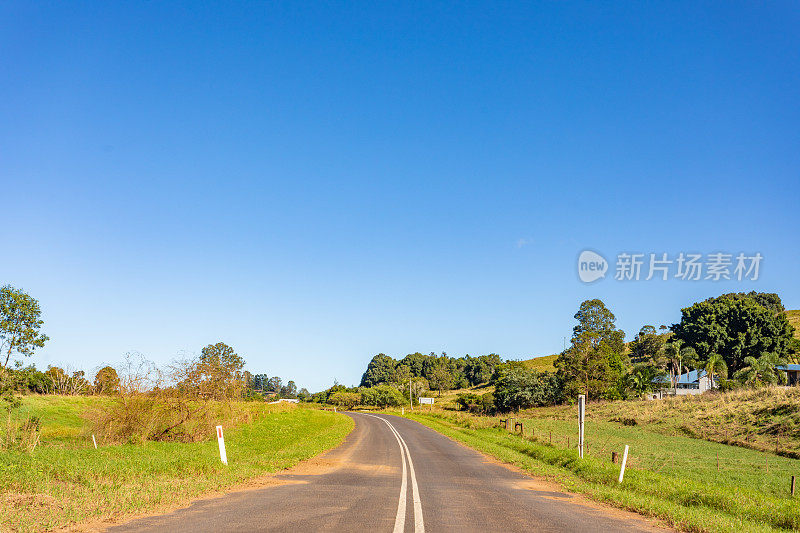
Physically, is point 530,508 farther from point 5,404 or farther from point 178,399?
point 5,404

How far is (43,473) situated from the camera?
12.4 metres

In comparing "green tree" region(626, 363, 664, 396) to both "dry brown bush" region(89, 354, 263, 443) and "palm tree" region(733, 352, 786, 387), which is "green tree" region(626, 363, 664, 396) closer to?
"palm tree" region(733, 352, 786, 387)

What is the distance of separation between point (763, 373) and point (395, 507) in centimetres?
8054

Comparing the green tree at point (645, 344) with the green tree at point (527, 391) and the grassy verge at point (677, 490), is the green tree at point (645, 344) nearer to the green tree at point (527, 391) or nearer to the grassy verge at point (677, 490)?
the green tree at point (527, 391)

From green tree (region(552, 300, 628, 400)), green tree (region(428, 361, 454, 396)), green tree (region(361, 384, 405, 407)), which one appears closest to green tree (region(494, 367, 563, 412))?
green tree (region(552, 300, 628, 400))

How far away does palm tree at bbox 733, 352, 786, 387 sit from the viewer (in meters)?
70.9

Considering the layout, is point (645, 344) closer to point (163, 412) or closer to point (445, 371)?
point (445, 371)

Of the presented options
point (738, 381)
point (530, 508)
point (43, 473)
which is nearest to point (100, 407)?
point (43, 473)

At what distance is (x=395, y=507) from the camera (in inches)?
415

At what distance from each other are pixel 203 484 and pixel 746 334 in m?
101

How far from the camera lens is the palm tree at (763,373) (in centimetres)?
7088

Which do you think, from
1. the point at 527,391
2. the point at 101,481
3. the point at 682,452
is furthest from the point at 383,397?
the point at 101,481

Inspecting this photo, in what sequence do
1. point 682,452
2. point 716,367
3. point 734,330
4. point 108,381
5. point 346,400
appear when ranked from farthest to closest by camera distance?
point 346,400, point 734,330, point 716,367, point 682,452, point 108,381

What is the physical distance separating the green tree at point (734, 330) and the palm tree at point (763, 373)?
22.4 feet
